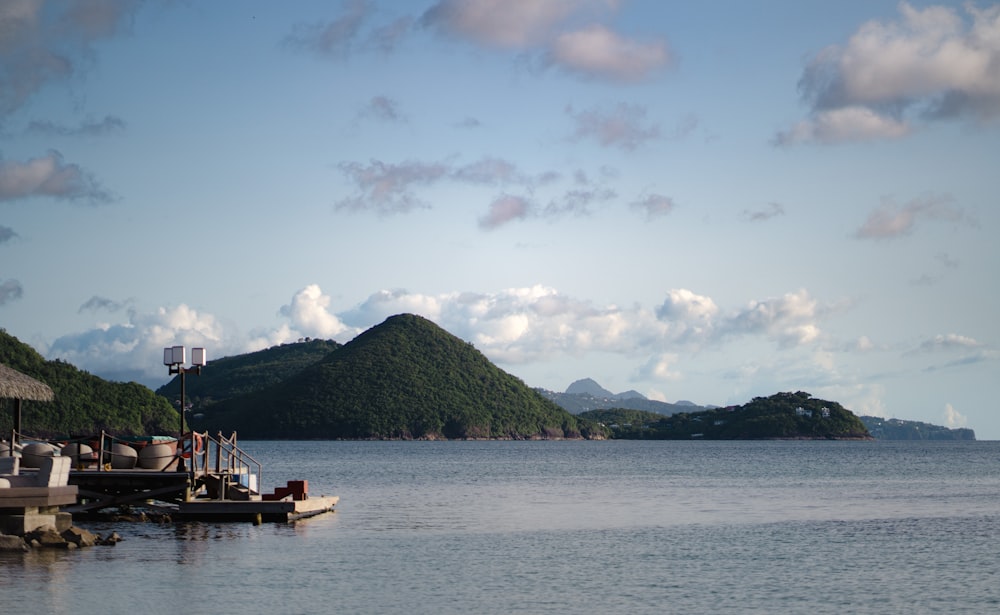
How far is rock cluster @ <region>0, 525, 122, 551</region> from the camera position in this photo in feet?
90.8

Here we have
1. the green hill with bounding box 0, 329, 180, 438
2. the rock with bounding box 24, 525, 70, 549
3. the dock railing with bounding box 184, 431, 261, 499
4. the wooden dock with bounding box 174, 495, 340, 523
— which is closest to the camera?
the rock with bounding box 24, 525, 70, 549

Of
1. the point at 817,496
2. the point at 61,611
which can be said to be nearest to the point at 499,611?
the point at 61,611

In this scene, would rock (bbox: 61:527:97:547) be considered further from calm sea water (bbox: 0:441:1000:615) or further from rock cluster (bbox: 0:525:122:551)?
calm sea water (bbox: 0:441:1000:615)

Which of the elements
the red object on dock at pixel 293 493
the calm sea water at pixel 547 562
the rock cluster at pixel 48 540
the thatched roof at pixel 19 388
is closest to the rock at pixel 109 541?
the rock cluster at pixel 48 540

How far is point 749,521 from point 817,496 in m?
18.1

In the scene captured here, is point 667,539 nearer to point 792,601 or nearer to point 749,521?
point 749,521

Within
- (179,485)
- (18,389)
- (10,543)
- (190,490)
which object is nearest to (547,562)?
(10,543)

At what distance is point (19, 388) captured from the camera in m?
35.4

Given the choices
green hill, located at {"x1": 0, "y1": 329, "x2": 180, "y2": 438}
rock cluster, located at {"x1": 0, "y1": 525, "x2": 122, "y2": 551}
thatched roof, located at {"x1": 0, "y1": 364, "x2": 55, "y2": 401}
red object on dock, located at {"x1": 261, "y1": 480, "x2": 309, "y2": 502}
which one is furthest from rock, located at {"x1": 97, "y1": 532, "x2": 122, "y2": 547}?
green hill, located at {"x1": 0, "y1": 329, "x2": 180, "y2": 438}

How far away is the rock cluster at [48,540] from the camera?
27672 mm

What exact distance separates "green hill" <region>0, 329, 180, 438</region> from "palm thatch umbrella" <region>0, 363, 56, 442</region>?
331 ft

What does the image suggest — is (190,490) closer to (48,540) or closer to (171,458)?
(171,458)

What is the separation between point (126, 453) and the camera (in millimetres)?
39094

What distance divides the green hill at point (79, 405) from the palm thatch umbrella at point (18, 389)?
10095cm
